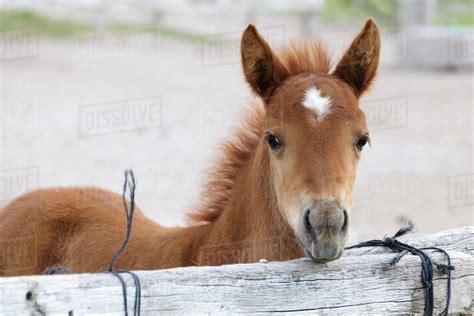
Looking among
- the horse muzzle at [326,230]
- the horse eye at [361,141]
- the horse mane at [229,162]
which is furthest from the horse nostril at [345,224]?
the horse mane at [229,162]

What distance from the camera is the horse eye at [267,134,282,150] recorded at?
11.7 ft

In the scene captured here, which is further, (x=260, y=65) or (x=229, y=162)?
(x=229, y=162)

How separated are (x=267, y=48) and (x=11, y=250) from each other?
189 cm

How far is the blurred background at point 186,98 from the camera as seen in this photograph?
1020 centimetres

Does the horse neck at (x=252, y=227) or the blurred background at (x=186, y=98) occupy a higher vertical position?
the horse neck at (x=252, y=227)

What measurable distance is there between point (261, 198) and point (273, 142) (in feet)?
1.25

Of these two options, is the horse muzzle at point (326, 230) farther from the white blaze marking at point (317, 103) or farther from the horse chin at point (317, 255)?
the white blaze marking at point (317, 103)

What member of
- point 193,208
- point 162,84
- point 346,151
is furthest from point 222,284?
point 162,84

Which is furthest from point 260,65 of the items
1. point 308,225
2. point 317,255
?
point 317,255

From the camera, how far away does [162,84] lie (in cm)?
1673

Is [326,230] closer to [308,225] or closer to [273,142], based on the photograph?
[308,225]

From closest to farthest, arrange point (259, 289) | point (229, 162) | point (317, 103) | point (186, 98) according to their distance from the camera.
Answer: point (259, 289) < point (317, 103) < point (229, 162) < point (186, 98)

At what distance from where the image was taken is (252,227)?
3893mm

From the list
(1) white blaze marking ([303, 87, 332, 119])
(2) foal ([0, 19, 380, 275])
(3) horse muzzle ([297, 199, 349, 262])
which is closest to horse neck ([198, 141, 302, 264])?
(2) foal ([0, 19, 380, 275])
